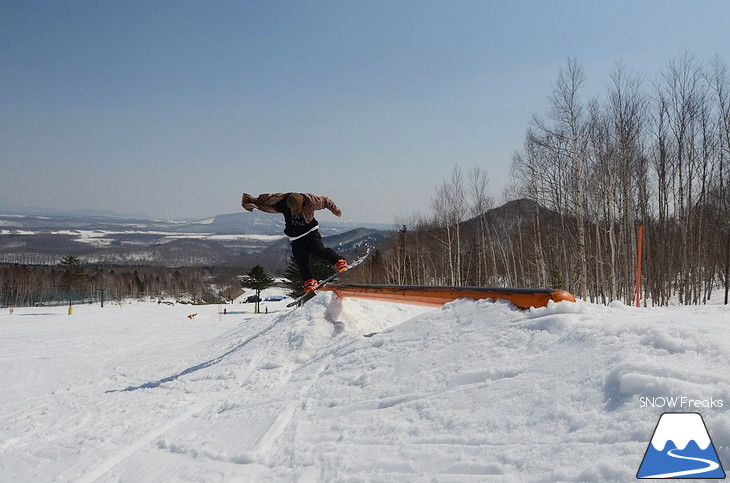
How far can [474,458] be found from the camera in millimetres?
2111

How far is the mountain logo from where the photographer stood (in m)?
1.63

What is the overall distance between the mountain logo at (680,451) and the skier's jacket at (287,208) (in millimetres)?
5933

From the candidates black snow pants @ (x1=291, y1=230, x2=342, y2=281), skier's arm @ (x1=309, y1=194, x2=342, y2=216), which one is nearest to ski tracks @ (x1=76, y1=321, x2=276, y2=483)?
black snow pants @ (x1=291, y1=230, x2=342, y2=281)

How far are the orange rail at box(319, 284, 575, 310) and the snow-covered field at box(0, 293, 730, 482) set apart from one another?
5.5 inches

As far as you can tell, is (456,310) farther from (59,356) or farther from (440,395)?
(59,356)

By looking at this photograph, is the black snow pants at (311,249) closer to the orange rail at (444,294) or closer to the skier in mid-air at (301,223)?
the skier in mid-air at (301,223)

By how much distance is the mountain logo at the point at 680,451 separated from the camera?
64.2 inches

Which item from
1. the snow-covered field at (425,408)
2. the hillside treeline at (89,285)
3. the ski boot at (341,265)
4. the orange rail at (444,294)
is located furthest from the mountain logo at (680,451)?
the hillside treeline at (89,285)

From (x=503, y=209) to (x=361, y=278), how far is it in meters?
11.9

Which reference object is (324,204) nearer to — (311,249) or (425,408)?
(311,249)

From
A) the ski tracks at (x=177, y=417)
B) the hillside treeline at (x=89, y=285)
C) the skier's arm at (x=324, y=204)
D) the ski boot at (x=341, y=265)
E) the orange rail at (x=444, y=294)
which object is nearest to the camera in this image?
the ski tracks at (x=177, y=417)

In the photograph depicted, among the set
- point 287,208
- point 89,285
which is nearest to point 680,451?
point 287,208

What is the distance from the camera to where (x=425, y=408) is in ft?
9.09

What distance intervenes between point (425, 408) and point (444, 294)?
2128mm
